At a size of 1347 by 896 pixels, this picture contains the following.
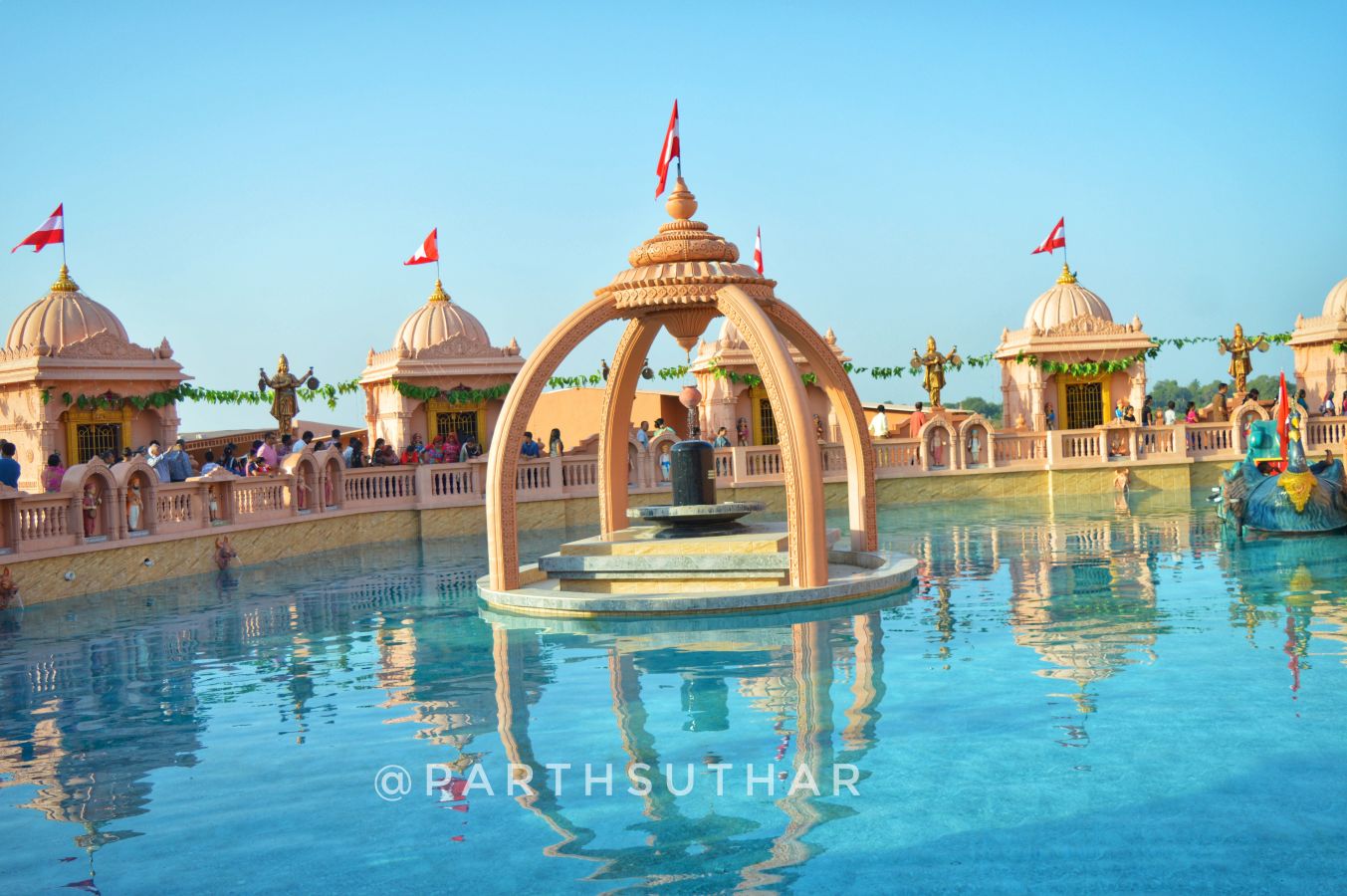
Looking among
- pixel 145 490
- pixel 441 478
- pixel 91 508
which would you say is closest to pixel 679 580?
pixel 91 508

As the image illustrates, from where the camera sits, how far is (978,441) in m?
29.3

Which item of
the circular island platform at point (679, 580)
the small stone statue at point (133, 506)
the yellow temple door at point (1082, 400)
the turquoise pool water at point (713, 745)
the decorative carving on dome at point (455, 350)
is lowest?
the turquoise pool water at point (713, 745)

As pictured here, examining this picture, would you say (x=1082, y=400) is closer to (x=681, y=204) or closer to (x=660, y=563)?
(x=681, y=204)

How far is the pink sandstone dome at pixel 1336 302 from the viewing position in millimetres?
39219

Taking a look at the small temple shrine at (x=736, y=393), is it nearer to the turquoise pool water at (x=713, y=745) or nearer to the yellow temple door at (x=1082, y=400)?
the yellow temple door at (x=1082, y=400)

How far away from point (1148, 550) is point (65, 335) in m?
27.1

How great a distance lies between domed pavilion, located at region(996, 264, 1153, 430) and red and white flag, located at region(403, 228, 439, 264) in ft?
56.9

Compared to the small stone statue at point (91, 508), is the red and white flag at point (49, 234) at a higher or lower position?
higher

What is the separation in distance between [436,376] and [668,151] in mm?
20879

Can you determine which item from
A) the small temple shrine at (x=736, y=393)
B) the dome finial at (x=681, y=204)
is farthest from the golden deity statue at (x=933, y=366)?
the dome finial at (x=681, y=204)

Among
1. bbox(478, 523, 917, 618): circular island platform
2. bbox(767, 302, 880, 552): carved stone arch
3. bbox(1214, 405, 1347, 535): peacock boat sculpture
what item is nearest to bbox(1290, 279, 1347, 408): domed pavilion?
A: bbox(1214, 405, 1347, 535): peacock boat sculpture

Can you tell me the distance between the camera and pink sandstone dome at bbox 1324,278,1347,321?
39219 millimetres

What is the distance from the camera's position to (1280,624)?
11258 mm

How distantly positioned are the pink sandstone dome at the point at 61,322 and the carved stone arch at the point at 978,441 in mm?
21161
